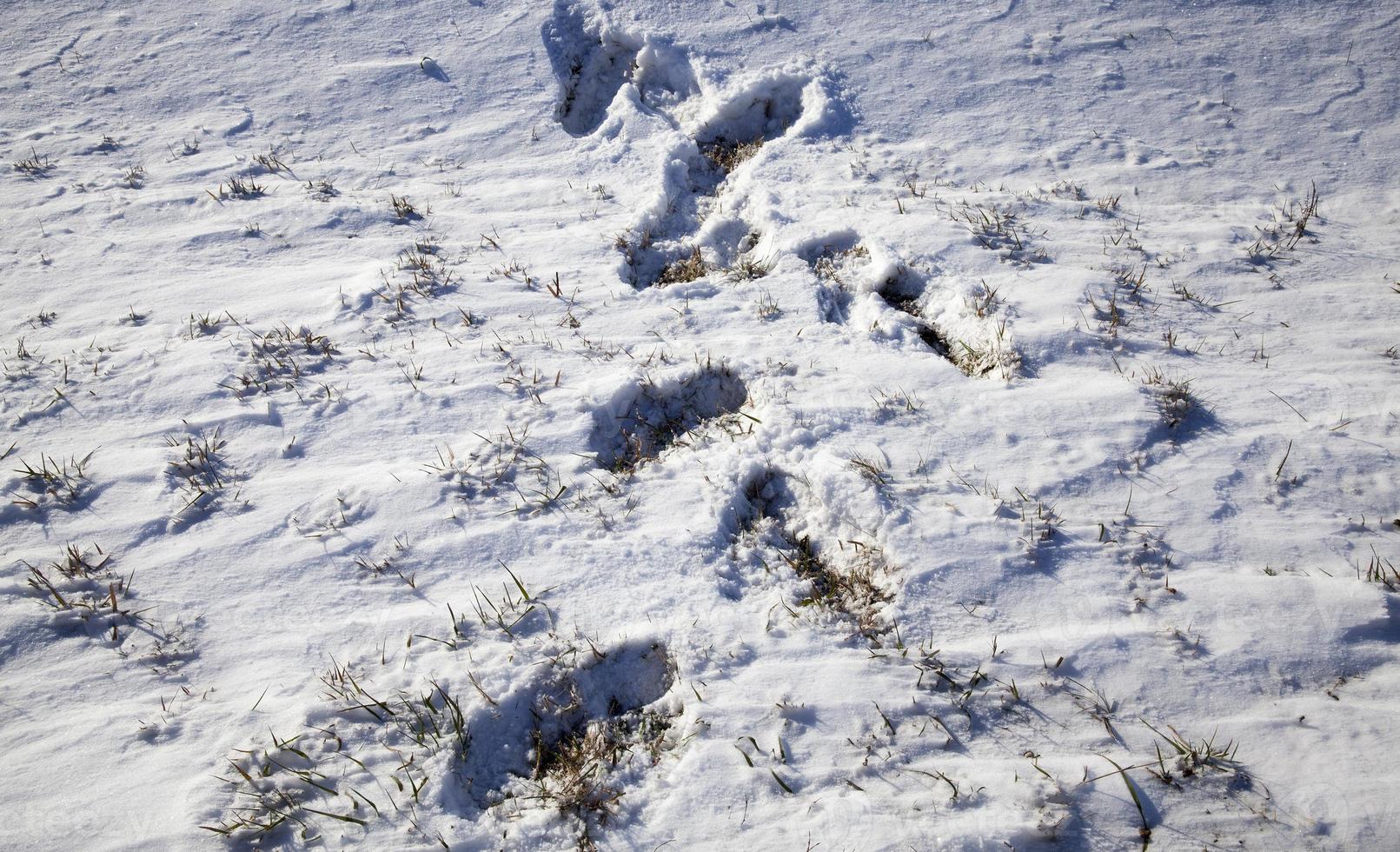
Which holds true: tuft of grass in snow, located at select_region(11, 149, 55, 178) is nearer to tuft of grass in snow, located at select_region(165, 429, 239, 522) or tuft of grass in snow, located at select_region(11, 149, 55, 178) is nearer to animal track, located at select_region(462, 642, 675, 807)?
tuft of grass in snow, located at select_region(165, 429, 239, 522)

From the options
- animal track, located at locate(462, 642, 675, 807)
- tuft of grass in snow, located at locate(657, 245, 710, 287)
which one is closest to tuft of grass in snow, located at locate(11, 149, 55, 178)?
tuft of grass in snow, located at locate(657, 245, 710, 287)

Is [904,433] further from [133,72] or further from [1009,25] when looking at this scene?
[133,72]

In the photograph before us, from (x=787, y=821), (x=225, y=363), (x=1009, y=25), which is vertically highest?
(x=1009, y=25)

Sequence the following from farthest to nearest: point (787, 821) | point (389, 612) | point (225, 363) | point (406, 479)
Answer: point (225, 363), point (406, 479), point (389, 612), point (787, 821)

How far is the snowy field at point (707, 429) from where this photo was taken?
94.1 inches

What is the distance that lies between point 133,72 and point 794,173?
4638 mm

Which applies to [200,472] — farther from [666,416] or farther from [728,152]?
[728,152]

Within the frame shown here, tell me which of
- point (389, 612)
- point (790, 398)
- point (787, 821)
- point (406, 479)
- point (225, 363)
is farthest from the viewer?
point (225, 363)

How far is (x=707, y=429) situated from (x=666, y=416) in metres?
0.22

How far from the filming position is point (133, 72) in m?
5.33

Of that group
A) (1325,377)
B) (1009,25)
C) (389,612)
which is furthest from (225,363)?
(1009,25)

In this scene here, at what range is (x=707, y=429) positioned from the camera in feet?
11.0

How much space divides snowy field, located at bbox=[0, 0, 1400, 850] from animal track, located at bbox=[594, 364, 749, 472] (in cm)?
2

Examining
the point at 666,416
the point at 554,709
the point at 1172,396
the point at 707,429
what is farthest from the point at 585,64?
the point at 554,709
